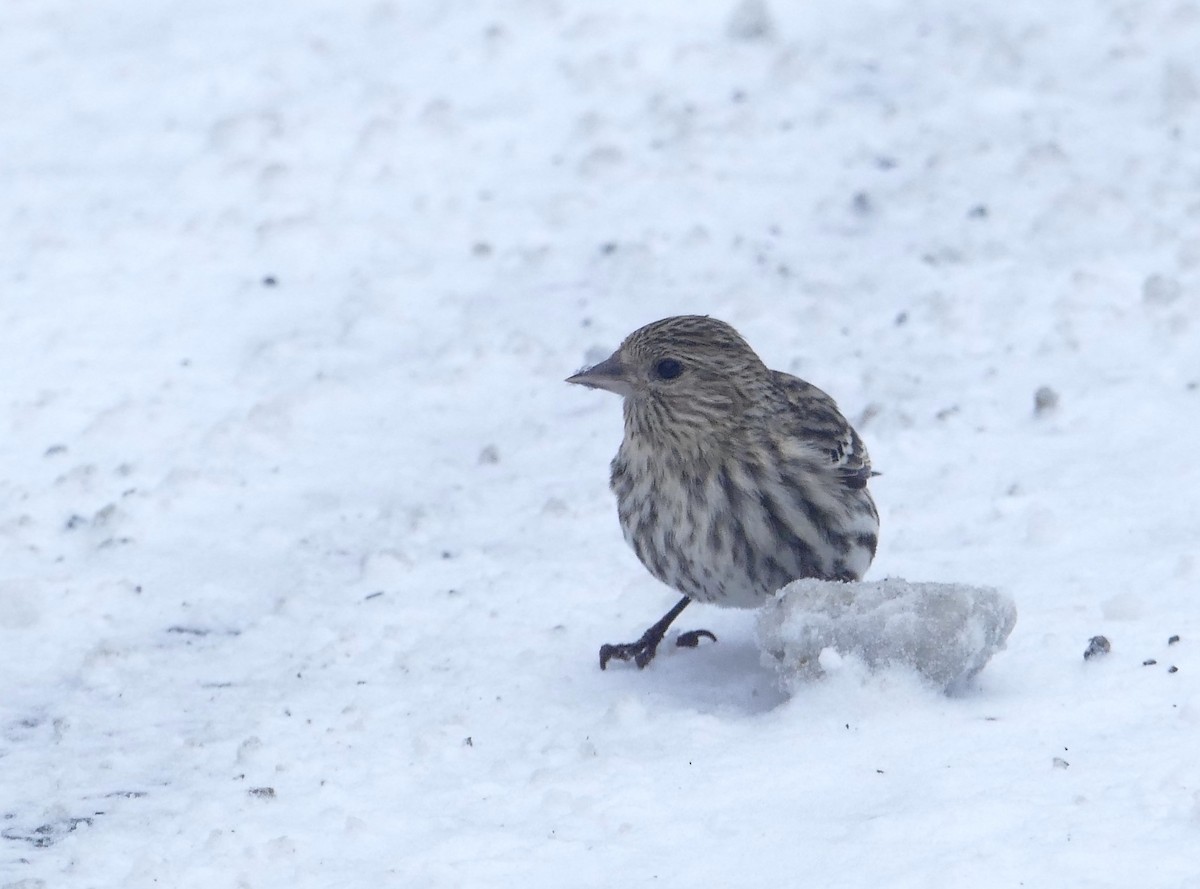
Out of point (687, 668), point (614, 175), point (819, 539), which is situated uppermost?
point (614, 175)

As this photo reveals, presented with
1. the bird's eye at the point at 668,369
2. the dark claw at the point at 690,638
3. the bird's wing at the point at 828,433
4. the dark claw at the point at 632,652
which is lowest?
the dark claw at the point at 690,638

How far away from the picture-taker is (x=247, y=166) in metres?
6.52

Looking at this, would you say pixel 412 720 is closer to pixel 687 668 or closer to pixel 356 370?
pixel 687 668

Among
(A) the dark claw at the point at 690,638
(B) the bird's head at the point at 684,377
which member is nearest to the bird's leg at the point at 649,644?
(A) the dark claw at the point at 690,638

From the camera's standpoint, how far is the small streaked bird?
3773 mm

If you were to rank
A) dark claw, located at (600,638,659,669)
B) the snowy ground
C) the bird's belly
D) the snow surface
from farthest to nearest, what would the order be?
dark claw, located at (600,638,659,669) < the bird's belly < the snow surface < the snowy ground

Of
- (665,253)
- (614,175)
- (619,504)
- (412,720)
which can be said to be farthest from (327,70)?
(412,720)

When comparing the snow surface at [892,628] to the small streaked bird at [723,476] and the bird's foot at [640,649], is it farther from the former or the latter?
the bird's foot at [640,649]

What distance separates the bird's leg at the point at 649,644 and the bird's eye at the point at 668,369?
0.52 meters

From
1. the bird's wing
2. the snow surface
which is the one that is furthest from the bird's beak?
the snow surface

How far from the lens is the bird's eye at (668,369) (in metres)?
3.97

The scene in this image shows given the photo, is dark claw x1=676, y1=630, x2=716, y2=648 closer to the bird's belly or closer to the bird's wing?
the bird's belly

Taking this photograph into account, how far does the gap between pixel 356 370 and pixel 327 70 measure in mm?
2294

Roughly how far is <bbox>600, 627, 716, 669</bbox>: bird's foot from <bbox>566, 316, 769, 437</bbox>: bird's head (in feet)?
1.60
